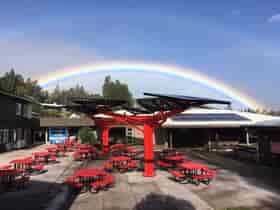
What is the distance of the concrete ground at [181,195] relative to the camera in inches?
297

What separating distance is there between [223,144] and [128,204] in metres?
20.8

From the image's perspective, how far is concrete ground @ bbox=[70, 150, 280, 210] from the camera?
24.7ft

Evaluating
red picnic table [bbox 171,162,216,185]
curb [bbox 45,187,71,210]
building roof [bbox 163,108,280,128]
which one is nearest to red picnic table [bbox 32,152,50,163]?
curb [bbox 45,187,71,210]

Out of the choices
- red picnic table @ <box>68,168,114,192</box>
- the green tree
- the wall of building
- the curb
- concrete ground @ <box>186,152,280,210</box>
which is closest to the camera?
the curb

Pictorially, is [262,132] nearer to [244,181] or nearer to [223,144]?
[244,181]

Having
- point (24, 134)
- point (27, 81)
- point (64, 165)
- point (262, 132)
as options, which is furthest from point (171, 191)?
point (27, 81)

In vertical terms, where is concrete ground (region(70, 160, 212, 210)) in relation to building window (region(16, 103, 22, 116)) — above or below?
below

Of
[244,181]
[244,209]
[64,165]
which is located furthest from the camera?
[64,165]

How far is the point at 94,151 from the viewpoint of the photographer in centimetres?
1823

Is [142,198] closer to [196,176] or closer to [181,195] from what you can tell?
[181,195]

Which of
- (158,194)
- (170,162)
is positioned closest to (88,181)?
(158,194)

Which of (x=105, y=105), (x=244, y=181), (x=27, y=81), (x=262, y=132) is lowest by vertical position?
(x=244, y=181)

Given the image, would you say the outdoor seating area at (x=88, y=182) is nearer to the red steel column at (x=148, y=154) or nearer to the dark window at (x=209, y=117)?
the red steel column at (x=148, y=154)

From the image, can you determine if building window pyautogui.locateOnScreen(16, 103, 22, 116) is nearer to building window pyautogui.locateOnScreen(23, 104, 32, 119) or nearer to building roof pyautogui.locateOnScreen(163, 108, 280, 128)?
building window pyautogui.locateOnScreen(23, 104, 32, 119)
